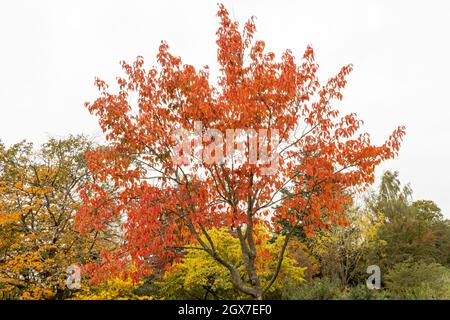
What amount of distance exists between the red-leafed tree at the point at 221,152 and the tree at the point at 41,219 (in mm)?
7869

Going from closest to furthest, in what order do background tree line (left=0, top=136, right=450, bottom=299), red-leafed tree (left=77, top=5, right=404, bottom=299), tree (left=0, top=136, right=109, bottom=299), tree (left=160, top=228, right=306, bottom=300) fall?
red-leafed tree (left=77, top=5, right=404, bottom=299) → background tree line (left=0, top=136, right=450, bottom=299) → tree (left=160, top=228, right=306, bottom=300) → tree (left=0, top=136, right=109, bottom=299)

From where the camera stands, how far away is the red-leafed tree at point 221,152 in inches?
351

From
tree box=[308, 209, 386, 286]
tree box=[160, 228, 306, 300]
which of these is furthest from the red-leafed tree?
tree box=[308, 209, 386, 286]

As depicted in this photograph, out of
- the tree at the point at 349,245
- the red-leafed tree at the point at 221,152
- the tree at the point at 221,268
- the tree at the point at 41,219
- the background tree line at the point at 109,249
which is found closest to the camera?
the red-leafed tree at the point at 221,152

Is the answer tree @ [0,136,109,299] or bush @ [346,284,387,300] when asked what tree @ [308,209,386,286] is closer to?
tree @ [0,136,109,299]

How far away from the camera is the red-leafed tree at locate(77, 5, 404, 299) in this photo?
8914 mm

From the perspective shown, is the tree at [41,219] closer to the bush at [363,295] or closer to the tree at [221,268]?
the tree at [221,268]

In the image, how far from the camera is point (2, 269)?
52.9 ft

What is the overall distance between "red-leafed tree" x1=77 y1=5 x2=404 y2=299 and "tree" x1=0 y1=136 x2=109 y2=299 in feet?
25.8

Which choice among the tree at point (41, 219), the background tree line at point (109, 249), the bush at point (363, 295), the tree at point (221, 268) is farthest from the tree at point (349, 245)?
the bush at point (363, 295)

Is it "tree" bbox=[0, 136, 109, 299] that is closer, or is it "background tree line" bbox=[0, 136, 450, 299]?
"background tree line" bbox=[0, 136, 450, 299]
